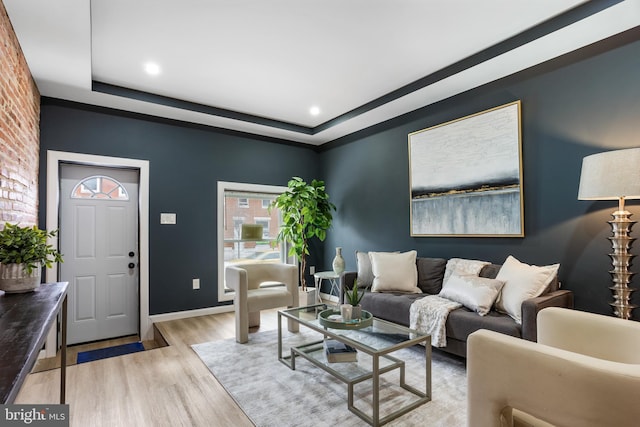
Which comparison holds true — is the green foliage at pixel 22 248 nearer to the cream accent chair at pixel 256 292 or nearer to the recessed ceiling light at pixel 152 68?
the cream accent chair at pixel 256 292

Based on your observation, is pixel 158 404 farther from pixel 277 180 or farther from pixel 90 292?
pixel 277 180

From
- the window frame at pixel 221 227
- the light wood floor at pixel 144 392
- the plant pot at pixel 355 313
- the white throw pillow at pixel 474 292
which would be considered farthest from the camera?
the window frame at pixel 221 227

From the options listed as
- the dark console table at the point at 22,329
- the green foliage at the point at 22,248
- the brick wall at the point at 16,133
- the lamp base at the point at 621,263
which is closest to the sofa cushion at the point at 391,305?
the lamp base at the point at 621,263

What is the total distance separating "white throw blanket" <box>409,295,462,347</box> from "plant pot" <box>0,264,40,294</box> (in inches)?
108

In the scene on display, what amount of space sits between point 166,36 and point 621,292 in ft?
12.8

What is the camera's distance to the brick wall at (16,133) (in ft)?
7.01

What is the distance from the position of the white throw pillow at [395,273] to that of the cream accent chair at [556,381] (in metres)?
1.91

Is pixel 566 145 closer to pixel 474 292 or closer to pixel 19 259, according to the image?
pixel 474 292

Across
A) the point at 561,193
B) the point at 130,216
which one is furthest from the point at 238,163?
the point at 561,193

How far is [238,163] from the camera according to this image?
4.87 meters

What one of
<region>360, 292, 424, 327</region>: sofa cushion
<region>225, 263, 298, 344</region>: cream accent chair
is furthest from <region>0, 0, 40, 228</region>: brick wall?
<region>360, 292, 424, 327</region>: sofa cushion

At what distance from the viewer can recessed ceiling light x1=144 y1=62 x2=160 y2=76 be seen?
3137 millimetres

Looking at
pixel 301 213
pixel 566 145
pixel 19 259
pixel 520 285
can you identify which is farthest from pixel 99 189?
pixel 566 145

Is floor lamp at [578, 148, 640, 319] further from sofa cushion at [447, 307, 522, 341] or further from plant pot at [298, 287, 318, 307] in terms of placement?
plant pot at [298, 287, 318, 307]
